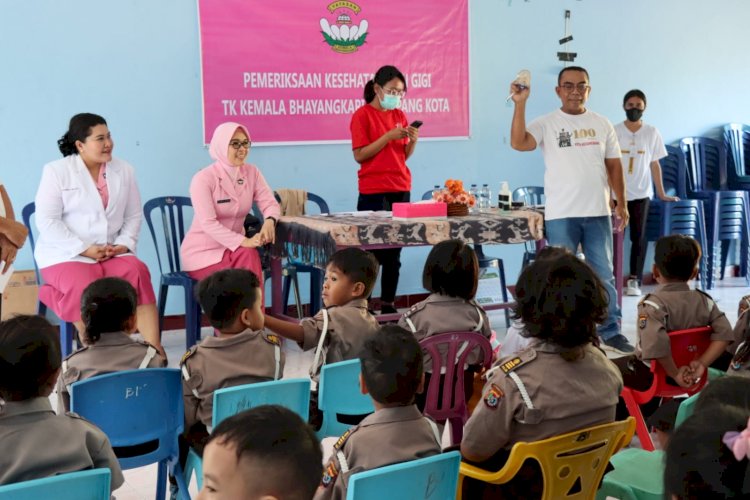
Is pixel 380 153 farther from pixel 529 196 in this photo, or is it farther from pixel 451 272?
pixel 451 272

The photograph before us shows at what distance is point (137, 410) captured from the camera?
242 cm

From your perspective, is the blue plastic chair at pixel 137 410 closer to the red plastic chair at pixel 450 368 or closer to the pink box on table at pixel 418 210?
the red plastic chair at pixel 450 368

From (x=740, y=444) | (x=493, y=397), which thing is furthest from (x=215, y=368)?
(x=740, y=444)

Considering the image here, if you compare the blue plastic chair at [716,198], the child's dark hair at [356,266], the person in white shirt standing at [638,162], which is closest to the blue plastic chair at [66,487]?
the child's dark hair at [356,266]

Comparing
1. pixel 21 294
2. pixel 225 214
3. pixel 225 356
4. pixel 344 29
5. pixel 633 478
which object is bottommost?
pixel 633 478

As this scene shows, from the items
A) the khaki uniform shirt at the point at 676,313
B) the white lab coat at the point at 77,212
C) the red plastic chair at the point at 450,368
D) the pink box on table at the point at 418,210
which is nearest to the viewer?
the red plastic chair at the point at 450,368

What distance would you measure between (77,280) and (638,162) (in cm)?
430

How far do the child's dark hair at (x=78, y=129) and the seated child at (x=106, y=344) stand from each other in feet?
5.97

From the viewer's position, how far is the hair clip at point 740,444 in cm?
103

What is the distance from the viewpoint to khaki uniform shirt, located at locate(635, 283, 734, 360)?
9.61 ft

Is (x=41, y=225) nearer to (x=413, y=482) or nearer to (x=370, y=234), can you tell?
(x=370, y=234)

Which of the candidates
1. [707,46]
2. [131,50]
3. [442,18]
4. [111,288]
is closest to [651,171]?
[707,46]

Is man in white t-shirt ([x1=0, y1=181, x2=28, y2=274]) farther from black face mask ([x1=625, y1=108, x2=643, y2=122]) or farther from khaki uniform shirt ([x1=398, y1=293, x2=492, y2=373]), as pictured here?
black face mask ([x1=625, y1=108, x2=643, y2=122])

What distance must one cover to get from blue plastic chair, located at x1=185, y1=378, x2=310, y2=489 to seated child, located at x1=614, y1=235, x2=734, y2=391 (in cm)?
121
